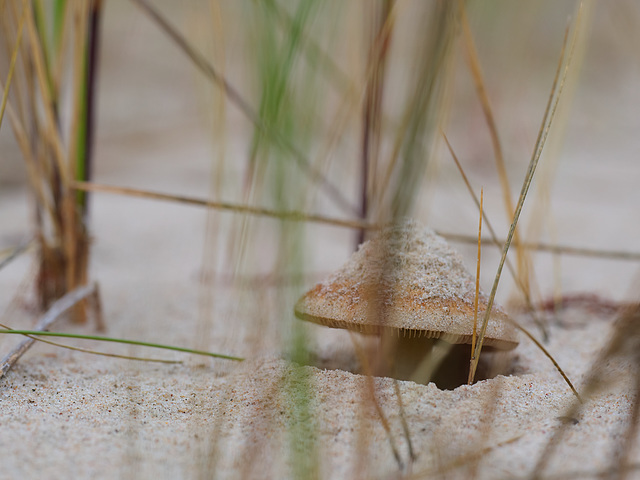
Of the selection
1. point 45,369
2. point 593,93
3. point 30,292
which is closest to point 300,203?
point 45,369

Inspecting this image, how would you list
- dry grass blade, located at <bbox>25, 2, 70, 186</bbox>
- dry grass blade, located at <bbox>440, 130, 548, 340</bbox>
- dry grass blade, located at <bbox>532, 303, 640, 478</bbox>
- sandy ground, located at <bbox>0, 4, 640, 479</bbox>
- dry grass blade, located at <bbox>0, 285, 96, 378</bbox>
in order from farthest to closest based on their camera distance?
dry grass blade, located at <bbox>25, 2, 70, 186</bbox>, dry grass blade, located at <bbox>0, 285, 96, 378</bbox>, dry grass blade, located at <bbox>440, 130, 548, 340</bbox>, sandy ground, located at <bbox>0, 4, 640, 479</bbox>, dry grass blade, located at <bbox>532, 303, 640, 478</bbox>

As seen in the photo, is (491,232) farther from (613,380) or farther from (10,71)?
(10,71)

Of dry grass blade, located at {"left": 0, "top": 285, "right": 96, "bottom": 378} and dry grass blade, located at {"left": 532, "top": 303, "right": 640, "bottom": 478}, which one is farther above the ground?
dry grass blade, located at {"left": 532, "top": 303, "right": 640, "bottom": 478}

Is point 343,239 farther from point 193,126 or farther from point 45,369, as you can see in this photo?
point 193,126

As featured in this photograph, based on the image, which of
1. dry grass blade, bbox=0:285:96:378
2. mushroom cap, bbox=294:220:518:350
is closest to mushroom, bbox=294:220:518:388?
mushroom cap, bbox=294:220:518:350

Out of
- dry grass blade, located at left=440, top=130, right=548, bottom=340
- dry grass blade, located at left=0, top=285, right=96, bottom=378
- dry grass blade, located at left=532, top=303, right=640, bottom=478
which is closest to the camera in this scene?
dry grass blade, located at left=532, top=303, right=640, bottom=478

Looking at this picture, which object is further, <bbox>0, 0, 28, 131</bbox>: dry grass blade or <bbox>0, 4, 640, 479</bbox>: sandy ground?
<bbox>0, 0, 28, 131</bbox>: dry grass blade

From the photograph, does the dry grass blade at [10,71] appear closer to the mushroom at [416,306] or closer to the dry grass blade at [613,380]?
the mushroom at [416,306]

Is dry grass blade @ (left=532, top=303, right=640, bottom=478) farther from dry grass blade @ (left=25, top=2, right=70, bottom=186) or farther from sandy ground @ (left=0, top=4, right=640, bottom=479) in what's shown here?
dry grass blade @ (left=25, top=2, right=70, bottom=186)
